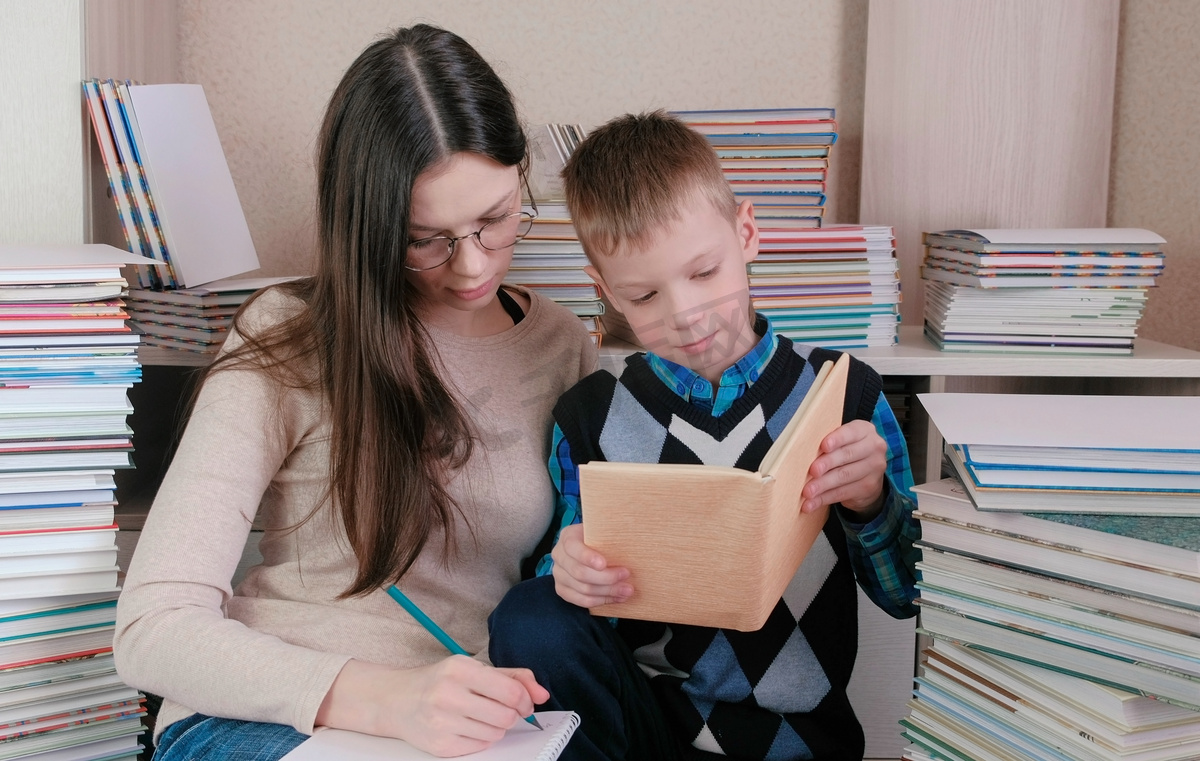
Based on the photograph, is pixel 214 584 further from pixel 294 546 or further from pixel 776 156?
pixel 776 156

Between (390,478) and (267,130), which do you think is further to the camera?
(267,130)

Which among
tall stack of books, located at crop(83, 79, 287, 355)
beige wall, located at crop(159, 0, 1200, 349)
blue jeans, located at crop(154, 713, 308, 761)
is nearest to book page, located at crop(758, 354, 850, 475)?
blue jeans, located at crop(154, 713, 308, 761)

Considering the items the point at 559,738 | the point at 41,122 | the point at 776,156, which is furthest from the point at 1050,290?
the point at 41,122

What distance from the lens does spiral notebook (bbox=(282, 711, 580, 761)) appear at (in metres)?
0.81

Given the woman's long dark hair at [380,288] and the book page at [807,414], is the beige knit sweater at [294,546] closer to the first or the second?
the woman's long dark hair at [380,288]

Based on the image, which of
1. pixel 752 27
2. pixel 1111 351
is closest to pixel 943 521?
pixel 1111 351

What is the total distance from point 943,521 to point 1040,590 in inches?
4.0

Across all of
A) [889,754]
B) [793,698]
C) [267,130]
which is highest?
[267,130]

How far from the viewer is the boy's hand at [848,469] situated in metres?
0.91

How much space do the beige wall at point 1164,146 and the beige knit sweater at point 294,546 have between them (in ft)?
3.80

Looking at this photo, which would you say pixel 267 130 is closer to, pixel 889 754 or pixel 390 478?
pixel 390 478

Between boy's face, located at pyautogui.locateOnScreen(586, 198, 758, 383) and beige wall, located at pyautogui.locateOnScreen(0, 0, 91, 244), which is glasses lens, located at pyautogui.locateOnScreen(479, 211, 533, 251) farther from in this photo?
beige wall, located at pyautogui.locateOnScreen(0, 0, 91, 244)

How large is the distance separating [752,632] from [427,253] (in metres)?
0.58

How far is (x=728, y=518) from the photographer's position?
783 millimetres
